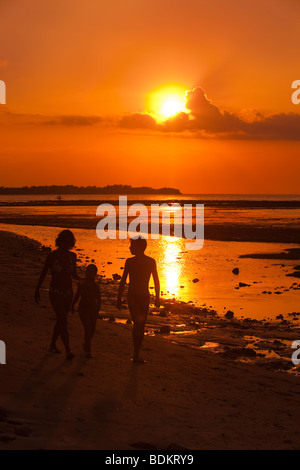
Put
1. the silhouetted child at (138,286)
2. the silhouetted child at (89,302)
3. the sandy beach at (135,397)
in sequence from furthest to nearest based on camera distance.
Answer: the silhouetted child at (89,302) → the silhouetted child at (138,286) → the sandy beach at (135,397)

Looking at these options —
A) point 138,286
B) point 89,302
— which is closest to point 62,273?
point 89,302

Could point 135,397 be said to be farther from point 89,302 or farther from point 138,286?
point 89,302

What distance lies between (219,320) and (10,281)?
613 centimetres

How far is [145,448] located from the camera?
625cm

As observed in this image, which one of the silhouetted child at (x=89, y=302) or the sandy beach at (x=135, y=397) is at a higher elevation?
the silhouetted child at (x=89, y=302)

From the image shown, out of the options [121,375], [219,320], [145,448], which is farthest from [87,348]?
[219,320]

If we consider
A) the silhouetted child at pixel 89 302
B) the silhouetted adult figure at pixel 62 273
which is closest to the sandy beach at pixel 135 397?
the silhouetted child at pixel 89 302

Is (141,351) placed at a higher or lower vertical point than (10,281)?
lower

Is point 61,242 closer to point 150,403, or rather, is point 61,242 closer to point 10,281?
point 150,403

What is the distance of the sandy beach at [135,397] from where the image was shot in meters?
6.60

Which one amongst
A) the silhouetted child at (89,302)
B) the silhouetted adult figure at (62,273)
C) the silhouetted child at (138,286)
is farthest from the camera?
the silhouetted child at (89,302)

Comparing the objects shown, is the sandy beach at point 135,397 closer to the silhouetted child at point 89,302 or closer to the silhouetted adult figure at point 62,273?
the silhouetted child at point 89,302

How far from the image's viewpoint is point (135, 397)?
26.6 ft
